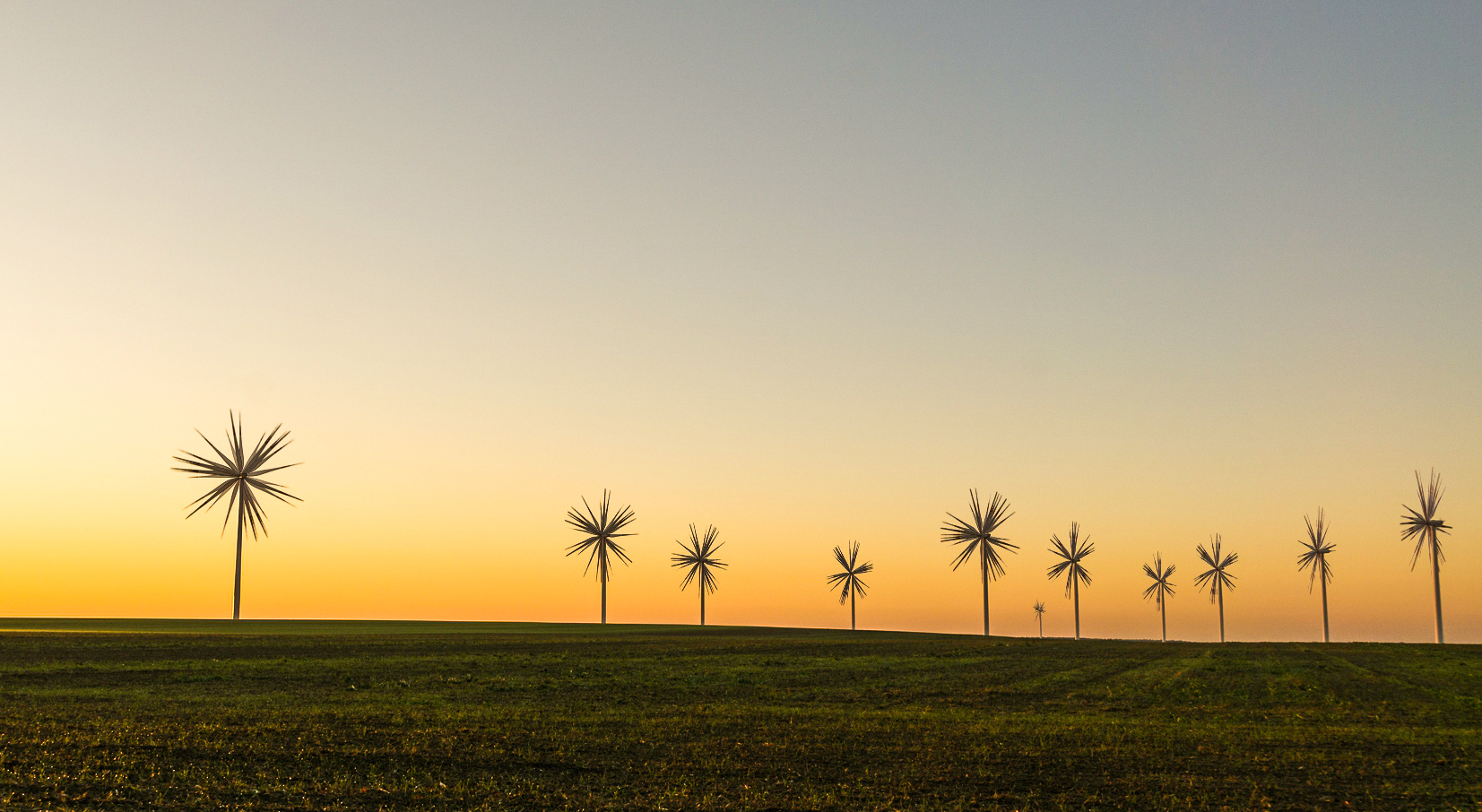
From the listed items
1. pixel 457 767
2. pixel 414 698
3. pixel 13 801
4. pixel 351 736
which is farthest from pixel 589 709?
pixel 13 801

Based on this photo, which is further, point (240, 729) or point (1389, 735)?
point (1389, 735)

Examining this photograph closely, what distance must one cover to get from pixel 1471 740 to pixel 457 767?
2403 cm

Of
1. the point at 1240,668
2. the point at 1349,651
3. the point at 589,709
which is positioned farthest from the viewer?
the point at 1349,651

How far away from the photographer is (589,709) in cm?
2995

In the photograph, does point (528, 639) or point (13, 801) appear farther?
point (528, 639)

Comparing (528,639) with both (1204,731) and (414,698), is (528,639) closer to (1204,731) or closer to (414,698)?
(414,698)

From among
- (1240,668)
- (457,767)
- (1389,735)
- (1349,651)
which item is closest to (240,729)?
(457,767)

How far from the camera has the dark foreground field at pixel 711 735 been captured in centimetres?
1756

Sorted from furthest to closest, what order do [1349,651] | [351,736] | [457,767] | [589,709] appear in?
[1349,651]
[589,709]
[351,736]
[457,767]

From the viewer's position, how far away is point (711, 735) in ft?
81.2

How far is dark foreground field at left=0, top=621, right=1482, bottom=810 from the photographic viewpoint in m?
17.6

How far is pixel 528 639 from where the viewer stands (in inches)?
2724

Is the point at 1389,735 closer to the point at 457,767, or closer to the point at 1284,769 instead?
the point at 1284,769

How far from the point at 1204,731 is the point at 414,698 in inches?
907
